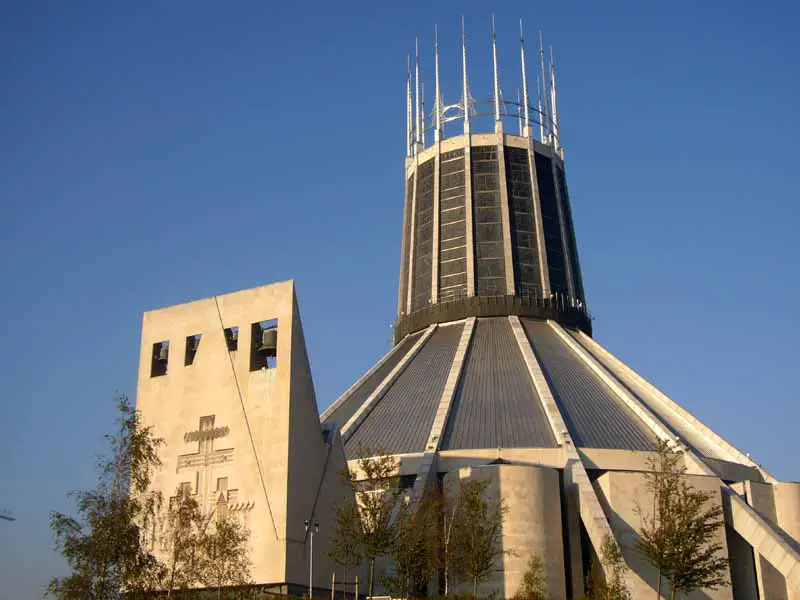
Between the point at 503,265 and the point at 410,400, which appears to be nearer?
the point at 410,400

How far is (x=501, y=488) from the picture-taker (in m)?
35.3

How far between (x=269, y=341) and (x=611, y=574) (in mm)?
A: 12659

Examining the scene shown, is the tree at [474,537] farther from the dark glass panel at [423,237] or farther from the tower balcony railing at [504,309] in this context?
the dark glass panel at [423,237]

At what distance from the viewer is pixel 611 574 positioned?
108ft

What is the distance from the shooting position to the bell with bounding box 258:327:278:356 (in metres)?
32.3

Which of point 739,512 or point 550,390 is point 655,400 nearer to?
point 550,390

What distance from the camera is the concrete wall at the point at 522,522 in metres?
34.4

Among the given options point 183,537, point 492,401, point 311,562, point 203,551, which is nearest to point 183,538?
point 183,537

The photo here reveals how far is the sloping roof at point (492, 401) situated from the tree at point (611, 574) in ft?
20.0

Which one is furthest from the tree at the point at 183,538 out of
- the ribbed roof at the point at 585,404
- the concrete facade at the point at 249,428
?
the ribbed roof at the point at 585,404

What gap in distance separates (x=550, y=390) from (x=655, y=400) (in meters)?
6.43

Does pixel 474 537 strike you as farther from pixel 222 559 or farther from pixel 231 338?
pixel 231 338

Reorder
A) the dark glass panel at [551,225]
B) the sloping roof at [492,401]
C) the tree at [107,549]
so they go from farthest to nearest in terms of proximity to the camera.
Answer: the dark glass panel at [551,225], the sloping roof at [492,401], the tree at [107,549]

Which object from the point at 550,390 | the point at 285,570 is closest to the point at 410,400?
the point at 550,390
